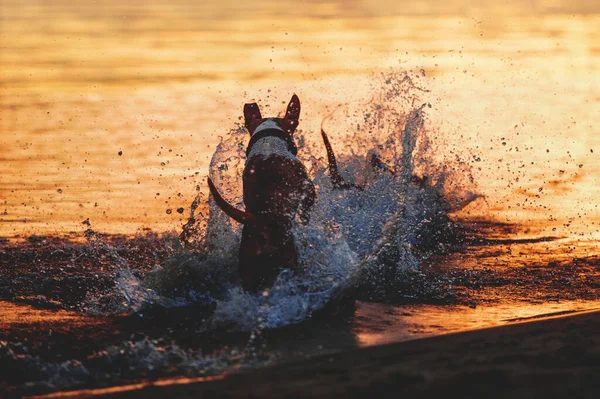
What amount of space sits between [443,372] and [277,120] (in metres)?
3.02

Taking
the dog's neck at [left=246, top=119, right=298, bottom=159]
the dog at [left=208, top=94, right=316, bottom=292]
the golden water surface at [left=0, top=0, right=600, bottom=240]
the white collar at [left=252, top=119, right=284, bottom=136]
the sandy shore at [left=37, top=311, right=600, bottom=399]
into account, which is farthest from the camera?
the golden water surface at [left=0, top=0, right=600, bottom=240]

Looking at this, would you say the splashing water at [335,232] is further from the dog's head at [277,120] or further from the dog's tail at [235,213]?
the dog's head at [277,120]

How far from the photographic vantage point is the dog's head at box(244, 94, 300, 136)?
7.32 m

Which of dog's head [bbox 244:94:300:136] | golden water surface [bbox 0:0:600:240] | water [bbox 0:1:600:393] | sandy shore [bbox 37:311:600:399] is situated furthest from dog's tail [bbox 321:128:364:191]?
sandy shore [bbox 37:311:600:399]

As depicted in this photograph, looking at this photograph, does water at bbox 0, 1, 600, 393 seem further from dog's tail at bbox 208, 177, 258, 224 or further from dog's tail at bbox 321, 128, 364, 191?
dog's tail at bbox 208, 177, 258, 224

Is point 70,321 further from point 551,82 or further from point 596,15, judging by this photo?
point 596,15

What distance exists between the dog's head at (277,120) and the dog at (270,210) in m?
0.24

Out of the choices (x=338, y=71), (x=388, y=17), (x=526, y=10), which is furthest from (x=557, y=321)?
(x=526, y=10)

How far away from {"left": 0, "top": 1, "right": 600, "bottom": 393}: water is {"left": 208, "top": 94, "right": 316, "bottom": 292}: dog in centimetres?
13

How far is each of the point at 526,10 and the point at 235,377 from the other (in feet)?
65.4

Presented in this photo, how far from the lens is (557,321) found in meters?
5.89

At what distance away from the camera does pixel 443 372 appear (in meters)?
4.81

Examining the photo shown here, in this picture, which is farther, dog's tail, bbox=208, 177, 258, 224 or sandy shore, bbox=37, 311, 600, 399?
dog's tail, bbox=208, 177, 258, 224

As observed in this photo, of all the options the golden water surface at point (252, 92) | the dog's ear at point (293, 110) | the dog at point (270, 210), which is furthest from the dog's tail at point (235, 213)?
the golden water surface at point (252, 92)
